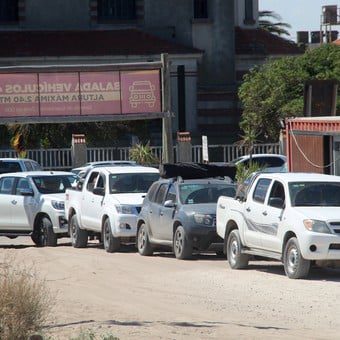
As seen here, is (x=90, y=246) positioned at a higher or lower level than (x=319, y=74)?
lower

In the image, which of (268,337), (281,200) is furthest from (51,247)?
(268,337)

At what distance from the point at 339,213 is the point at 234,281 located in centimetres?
195

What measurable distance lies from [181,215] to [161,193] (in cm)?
143

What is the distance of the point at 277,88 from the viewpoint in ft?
157

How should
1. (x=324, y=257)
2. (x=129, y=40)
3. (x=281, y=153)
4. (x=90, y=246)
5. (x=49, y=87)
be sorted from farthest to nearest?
(x=129, y=40) < (x=281, y=153) < (x=49, y=87) < (x=90, y=246) < (x=324, y=257)

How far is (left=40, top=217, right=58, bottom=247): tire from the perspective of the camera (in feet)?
89.4

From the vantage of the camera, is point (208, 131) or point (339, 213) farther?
point (208, 131)

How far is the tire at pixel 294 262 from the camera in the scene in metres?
18.3

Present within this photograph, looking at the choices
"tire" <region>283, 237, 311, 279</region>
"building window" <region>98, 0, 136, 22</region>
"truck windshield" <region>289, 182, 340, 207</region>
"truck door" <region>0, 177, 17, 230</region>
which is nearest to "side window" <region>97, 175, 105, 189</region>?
"truck door" <region>0, 177, 17, 230</region>

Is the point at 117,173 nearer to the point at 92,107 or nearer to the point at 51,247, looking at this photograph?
the point at 51,247

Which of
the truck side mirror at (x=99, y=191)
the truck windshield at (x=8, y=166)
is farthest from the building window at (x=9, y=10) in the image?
the truck side mirror at (x=99, y=191)

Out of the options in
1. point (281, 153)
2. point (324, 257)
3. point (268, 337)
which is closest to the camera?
point (268, 337)

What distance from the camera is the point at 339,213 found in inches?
727

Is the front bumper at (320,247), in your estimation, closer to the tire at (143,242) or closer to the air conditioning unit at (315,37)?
the tire at (143,242)
